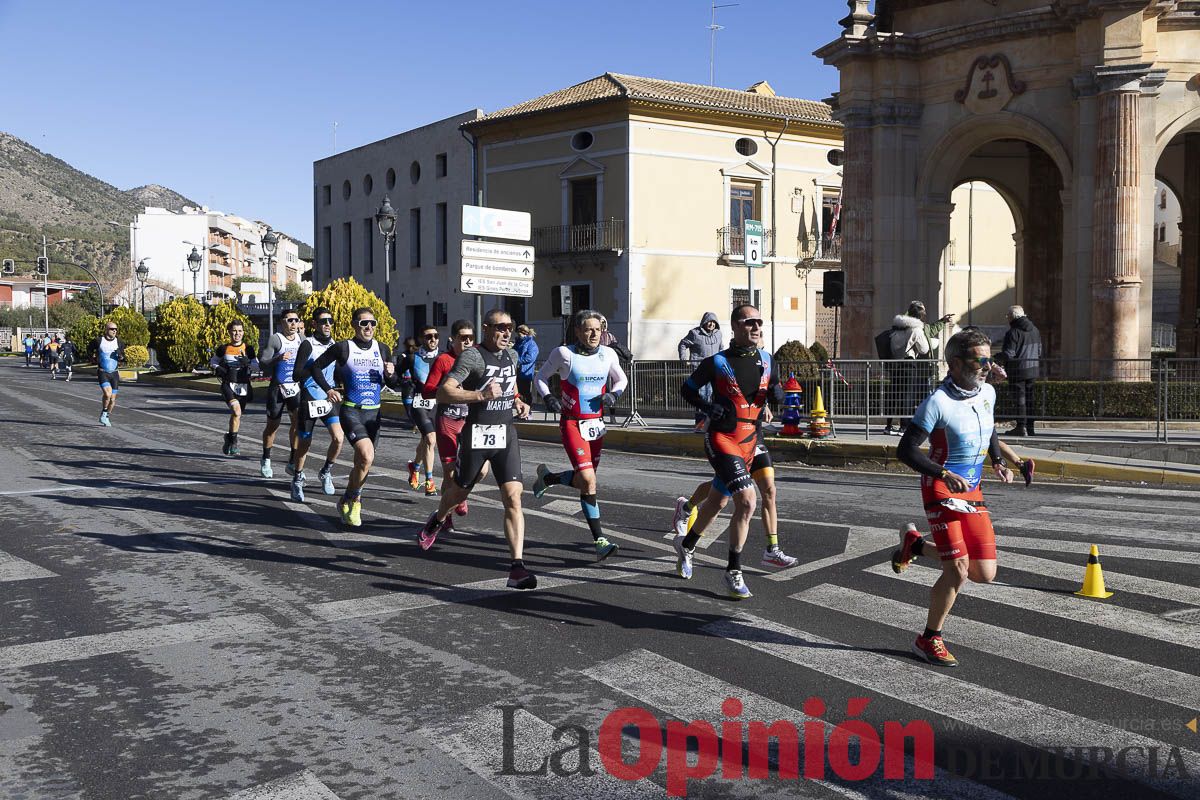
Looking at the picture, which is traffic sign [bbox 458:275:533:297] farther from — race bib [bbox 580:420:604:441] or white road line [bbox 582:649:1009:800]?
white road line [bbox 582:649:1009:800]

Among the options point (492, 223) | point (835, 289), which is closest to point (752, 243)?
point (492, 223)

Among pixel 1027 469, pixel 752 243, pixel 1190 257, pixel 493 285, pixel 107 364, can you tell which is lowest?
pixel 1027 469

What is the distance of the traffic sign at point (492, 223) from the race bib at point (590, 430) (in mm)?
11352

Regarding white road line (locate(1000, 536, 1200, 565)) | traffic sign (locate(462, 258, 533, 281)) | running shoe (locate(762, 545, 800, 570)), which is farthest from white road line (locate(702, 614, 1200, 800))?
traffic sign (locate(462, 258, 533, 281))

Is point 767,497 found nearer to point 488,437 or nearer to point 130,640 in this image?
point 488,437

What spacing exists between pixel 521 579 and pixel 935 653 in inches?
109

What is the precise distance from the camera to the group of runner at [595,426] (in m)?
5.88

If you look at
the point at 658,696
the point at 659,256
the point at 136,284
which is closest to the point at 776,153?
the point at 659,256

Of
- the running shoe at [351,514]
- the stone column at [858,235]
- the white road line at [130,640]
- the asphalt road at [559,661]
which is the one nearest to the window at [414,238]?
the stone column at [858,235]

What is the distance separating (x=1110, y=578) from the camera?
7.92m

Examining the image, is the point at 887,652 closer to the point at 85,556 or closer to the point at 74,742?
the point at 74,742

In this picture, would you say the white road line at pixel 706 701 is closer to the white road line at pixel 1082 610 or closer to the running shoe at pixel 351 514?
the white road line at pixel 1082 610

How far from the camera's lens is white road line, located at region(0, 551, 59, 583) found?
318 inches

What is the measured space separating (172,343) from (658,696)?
44.3 metres
